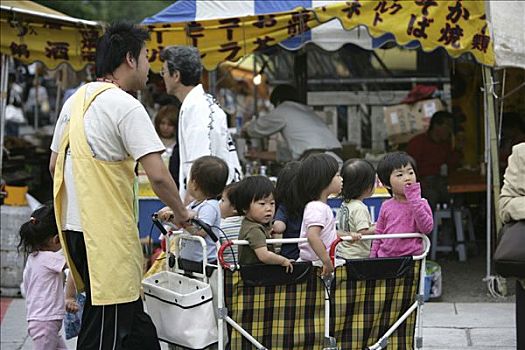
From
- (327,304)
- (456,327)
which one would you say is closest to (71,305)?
(327,304)

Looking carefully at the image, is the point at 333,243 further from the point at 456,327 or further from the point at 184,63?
the point at 456,327

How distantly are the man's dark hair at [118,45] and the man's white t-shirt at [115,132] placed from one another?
164 mm

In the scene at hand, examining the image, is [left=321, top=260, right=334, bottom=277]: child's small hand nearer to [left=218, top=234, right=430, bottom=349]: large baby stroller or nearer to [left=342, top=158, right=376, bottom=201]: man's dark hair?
[left=218, top=234, right=430, bottom=349]: large baby stroller

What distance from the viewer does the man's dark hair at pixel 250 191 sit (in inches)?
210

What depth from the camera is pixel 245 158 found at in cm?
1095

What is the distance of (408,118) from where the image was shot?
11.9m

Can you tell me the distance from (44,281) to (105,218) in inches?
44.7

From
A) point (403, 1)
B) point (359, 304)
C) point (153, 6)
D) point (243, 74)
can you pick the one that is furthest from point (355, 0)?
point (153, 6)

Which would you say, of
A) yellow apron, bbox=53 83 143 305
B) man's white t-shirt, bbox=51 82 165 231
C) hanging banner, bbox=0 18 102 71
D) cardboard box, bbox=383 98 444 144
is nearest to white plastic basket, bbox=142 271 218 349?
yellow apron, bbox=53 83 143 305

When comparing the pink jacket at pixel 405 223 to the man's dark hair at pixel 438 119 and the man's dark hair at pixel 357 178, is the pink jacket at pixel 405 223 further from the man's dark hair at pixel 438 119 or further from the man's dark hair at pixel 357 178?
the man's dark hair at pixel 438 119

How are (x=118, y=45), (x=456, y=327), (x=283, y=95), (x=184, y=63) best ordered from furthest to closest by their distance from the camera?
1. (x=283, y=95)
2. (x=456, y=327)
3. (x=184, y=63)
4. (x=118, y=45)

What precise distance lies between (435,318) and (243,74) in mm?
11686

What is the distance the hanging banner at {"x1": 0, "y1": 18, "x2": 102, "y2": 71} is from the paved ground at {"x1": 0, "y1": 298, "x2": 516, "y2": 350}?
2.41 m

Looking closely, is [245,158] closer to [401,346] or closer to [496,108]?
[496,108]
